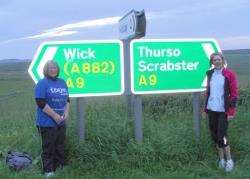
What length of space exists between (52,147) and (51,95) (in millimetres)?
758

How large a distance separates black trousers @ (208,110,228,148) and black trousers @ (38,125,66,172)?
2168 millimetres

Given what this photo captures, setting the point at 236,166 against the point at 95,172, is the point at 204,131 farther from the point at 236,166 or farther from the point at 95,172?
the point at 95,172

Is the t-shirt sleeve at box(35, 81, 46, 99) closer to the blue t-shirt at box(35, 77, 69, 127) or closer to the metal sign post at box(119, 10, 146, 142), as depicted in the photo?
the blue t-shirt at box(35, 77, 69, 127)

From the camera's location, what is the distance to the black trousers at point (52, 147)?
717 centimetres

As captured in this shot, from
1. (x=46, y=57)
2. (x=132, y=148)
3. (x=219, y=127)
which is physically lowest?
(x=132, y=148)

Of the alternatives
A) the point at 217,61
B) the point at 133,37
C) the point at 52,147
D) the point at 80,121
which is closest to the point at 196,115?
Answer: the point at 217,61

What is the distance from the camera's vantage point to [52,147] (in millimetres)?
7238

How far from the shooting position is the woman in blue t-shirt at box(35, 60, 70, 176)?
699 centimetres

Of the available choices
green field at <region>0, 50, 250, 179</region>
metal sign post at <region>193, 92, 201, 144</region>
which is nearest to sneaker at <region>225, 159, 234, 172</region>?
green field at <region>0, 50, 250, 179</region>

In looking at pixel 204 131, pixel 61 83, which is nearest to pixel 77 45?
pixel 61 83

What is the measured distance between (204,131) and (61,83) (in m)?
2.59

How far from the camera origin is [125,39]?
8.21 metres

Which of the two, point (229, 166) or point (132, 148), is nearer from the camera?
point (229, 166)

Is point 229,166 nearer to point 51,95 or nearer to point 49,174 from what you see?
point 49,174
